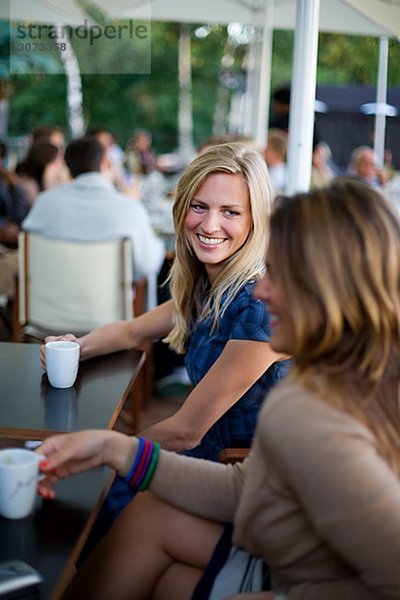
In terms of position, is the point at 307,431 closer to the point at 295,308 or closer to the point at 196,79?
the point at 295,308

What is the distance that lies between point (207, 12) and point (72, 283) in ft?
12.7

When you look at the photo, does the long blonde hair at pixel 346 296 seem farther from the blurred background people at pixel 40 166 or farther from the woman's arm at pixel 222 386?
the blurred background people at pixel 40 166

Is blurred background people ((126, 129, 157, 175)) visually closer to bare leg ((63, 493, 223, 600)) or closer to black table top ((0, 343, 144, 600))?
black table top ((0, 343, 144, 600))

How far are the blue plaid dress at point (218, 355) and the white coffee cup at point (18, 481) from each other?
0.59 m

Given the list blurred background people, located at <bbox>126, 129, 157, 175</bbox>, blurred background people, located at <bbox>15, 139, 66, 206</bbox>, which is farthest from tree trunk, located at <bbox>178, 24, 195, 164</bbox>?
blurred background people, located at <bbox>15, 139, 66, 206</bbox>

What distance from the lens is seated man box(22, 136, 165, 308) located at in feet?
12.3

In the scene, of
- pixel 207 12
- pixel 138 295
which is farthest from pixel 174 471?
pixel 207 12

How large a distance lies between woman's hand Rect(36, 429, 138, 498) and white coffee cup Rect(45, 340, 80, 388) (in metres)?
0.49

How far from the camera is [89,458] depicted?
1.40 metres

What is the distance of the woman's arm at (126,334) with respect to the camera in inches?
87.0

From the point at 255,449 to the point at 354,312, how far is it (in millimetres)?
254

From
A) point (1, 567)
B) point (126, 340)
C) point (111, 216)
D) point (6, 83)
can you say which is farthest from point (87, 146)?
point (6, 83)

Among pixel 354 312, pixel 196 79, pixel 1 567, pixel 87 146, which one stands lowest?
pixel 1 567

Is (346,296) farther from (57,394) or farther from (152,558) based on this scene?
(57,394)
